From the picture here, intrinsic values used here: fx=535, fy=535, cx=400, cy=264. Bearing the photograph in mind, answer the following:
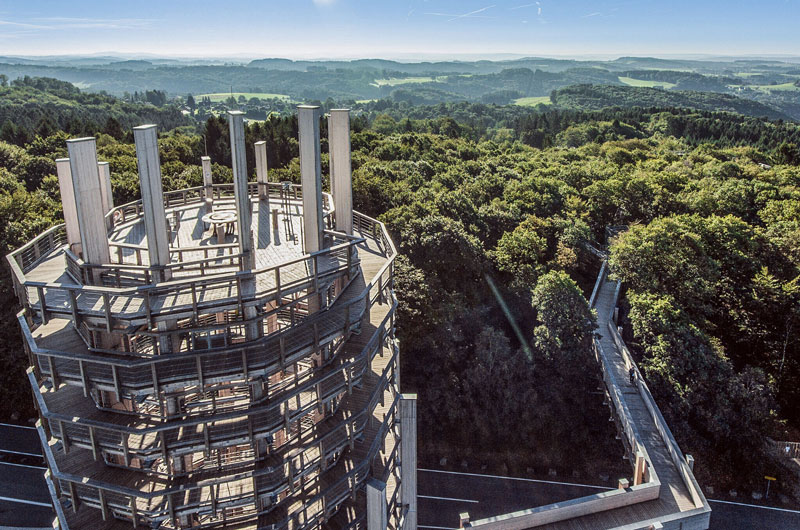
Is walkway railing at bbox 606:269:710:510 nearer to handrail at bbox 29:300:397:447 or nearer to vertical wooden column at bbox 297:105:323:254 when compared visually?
handrail at bbox 29:300:397:447

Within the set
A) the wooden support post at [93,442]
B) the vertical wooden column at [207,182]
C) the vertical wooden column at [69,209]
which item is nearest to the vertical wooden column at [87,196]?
the vertical wooden column at [69,209]

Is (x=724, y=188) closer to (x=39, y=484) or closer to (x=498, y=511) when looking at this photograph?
(x=498, y=511)

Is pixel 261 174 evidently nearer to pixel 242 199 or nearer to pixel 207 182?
pixel 207 182

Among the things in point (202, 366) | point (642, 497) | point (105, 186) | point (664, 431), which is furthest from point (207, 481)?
point (664, 431)

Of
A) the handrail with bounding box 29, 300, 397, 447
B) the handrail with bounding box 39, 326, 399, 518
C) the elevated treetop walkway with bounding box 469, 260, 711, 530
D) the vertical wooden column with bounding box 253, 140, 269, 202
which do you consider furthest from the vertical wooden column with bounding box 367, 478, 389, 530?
the vertical wooden column with bounding box 253, 140, 269, 202

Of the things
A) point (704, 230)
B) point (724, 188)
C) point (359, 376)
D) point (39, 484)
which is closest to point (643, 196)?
point (724, 188)

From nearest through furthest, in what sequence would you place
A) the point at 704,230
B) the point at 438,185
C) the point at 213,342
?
the point at 213,342, the point at 704,230, the point at 438,185

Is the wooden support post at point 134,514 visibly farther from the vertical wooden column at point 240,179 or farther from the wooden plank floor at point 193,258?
the vertical wooden column at point 240,179

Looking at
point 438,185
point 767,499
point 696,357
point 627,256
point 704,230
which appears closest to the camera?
point 767,499
